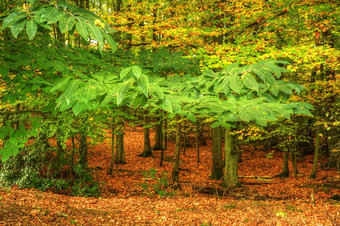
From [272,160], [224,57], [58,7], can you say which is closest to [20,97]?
[58,7]

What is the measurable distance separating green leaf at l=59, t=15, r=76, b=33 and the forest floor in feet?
13.2

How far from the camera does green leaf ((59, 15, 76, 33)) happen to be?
1.64m

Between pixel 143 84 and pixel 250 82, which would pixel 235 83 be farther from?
pixel 143 84

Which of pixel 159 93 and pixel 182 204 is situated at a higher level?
pixel 159 93

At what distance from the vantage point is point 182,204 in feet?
24.7

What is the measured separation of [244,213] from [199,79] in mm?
5442

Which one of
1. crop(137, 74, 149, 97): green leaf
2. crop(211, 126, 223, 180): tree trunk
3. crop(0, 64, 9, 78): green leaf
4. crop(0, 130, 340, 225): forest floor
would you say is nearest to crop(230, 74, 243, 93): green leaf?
crop(137, 74, 149, 97): green leaf

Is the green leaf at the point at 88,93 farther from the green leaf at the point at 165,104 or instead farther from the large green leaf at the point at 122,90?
the green leaf at the point at 165,104

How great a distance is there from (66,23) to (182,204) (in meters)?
7.03

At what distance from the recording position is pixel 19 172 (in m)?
9.46

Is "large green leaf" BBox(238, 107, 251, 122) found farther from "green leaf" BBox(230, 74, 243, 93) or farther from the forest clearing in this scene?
"green leaf" BBox(230, 74, 243, 93)

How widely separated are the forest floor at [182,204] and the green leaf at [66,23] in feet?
13.2

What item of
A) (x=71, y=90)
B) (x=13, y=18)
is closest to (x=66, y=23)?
(x=13, y=18)

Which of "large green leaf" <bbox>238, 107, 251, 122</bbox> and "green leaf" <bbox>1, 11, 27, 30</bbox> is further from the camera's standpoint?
"large green leaf" <bbox>238, 107, 251, 122</bbox>
